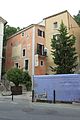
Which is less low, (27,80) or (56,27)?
(56,27)

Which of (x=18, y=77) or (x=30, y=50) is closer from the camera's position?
(x=18, y=77)

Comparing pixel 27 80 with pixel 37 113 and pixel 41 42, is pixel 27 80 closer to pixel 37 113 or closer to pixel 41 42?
pixel 41 42

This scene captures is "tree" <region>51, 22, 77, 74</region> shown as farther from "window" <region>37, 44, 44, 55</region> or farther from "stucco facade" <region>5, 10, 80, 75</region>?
"window" <region>37, 44, 44, 55</region>

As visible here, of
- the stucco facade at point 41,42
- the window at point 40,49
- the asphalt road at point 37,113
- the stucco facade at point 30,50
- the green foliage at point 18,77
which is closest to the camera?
the asphalt road at point 37,113

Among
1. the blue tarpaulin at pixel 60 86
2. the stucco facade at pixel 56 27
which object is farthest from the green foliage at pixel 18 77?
the blue tarpaulin at pixel 60 86

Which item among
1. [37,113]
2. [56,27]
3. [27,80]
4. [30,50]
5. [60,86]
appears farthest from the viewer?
[30,50]

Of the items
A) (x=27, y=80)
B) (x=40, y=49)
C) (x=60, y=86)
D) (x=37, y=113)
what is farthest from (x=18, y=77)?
(x=37, y=113)

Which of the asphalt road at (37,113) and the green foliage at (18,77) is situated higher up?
the green foliage at (18,77)

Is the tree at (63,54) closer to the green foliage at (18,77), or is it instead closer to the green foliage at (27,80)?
the green foliage at (18,77)

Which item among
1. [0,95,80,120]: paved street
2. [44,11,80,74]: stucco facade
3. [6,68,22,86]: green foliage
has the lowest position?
[0,95,80,120]: paved street

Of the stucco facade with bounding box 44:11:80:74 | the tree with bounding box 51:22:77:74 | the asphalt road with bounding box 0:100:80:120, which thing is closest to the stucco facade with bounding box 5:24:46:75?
the stucco facade with bounding box 44:11:80:74

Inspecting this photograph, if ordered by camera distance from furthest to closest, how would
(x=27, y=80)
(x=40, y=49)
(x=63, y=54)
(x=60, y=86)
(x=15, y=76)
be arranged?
1. (x=40, y=49)
2. (x=27, y=80)
3. (x=15, y=76)
4. (x=63, y=54)
5. (x=60, y=86)

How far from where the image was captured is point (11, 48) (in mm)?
55938

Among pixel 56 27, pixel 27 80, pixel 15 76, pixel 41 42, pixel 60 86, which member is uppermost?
pixel 56 27
